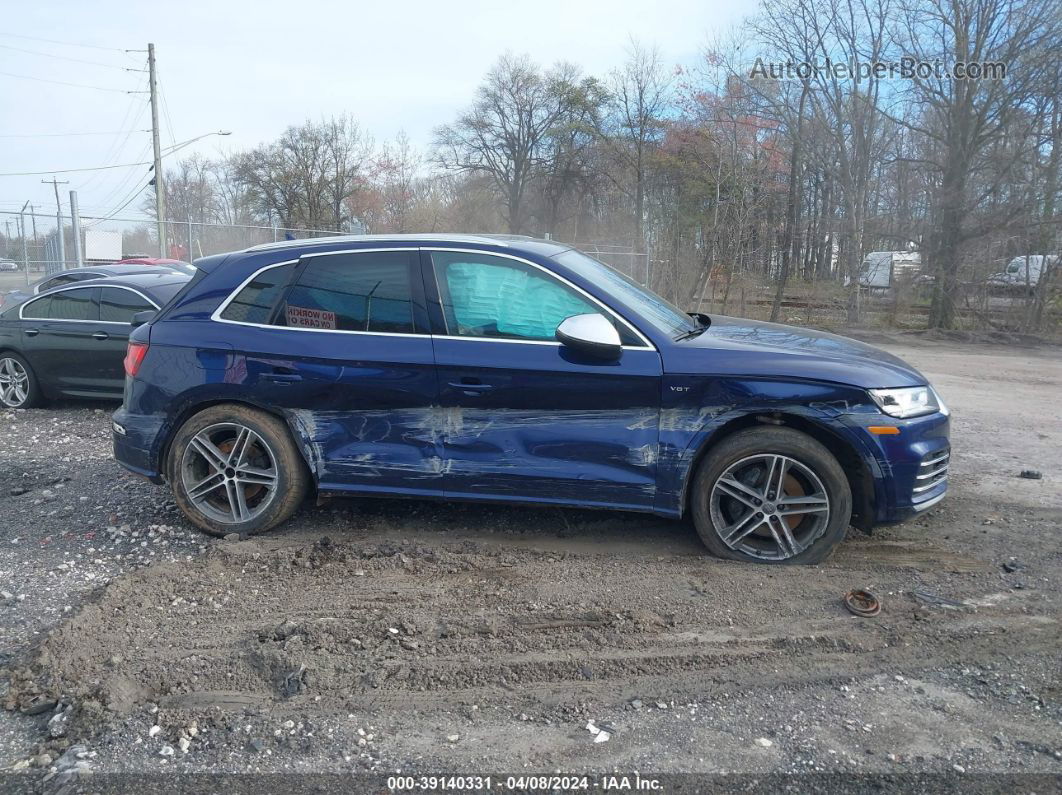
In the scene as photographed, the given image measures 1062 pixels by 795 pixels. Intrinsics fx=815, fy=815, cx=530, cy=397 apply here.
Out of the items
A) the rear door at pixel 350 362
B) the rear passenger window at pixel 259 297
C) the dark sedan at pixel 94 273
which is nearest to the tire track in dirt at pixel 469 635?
the rear door at pixel 350 362

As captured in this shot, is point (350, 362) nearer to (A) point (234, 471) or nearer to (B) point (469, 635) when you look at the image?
(A) point (234, 471)

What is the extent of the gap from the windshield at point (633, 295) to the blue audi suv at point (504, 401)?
0.9 inches

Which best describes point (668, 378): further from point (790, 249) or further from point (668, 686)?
point (790, 249)

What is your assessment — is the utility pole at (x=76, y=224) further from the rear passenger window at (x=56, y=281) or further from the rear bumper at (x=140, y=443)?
the rear bumper at (x=140, y=443)

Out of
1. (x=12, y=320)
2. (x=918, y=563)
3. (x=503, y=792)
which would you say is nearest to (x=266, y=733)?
(x=503, y=792)

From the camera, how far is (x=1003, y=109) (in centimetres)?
1775

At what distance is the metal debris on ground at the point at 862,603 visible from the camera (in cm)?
380

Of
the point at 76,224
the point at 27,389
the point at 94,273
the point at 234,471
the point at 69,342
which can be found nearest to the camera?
the point at 234,471

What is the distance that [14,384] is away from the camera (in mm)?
9352

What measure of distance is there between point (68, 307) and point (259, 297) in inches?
221

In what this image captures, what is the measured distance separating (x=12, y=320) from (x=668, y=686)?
911cm

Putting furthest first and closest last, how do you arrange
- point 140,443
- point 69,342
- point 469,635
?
point 69,342 < point 140,443 < point 469,635

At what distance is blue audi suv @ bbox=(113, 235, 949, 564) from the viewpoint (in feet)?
14.0

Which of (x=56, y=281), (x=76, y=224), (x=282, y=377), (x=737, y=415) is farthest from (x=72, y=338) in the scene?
(x=76, y=224)
